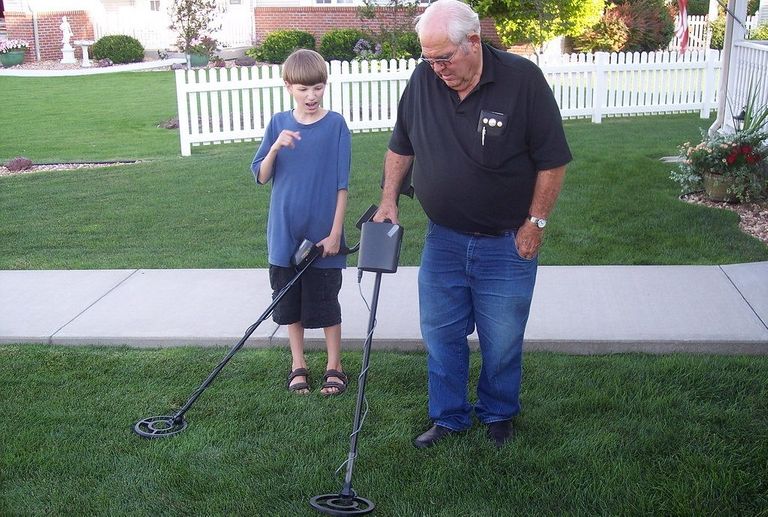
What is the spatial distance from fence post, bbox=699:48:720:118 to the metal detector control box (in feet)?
41.8

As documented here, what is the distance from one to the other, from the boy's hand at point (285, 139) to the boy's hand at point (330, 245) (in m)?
0.48

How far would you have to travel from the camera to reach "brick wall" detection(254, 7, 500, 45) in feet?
81.3

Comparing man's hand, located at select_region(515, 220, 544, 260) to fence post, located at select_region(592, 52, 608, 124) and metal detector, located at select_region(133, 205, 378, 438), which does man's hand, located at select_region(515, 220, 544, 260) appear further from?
fence post, located at select_region(592, 52, 608, 124)

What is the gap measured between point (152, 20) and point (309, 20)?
6153mm

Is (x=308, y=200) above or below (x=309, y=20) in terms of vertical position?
below

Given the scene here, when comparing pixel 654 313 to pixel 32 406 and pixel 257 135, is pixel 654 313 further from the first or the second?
pixel 257 135

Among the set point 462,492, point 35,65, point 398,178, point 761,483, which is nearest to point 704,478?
point 761,483

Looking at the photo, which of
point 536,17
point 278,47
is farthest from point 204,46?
point 536,17

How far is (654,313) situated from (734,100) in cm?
635

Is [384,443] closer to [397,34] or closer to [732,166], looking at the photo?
[732,166]

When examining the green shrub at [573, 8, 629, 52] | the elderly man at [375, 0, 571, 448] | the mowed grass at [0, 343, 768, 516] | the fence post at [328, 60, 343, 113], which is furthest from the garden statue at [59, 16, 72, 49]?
the elderly man at [375, 0, 571, 448]

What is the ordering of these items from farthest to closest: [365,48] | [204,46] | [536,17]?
[365,48], [204,46], [536,17]

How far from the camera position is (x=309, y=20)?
995 inches

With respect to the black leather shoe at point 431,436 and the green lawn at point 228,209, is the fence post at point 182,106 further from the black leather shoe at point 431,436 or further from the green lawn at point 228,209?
the black leather shoe at point 431,436
